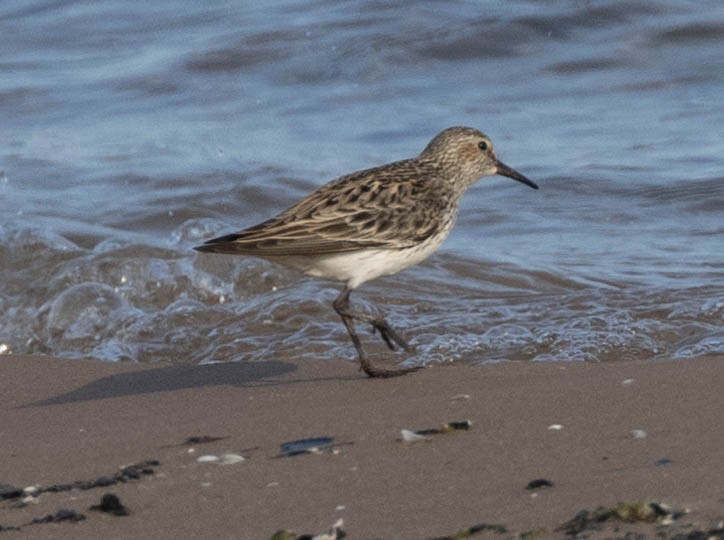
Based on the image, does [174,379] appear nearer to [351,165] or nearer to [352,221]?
[352,221]

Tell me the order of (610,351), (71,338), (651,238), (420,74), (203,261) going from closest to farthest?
1. (610,351)
2. (71,338)
3. (203,261)
4. (651,238)
5. (420,74)

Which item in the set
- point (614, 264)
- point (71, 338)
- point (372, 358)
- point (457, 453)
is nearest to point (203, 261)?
point (71, 338)

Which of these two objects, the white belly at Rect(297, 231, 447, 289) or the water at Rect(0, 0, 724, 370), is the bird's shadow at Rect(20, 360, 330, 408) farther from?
the water at Rect(0, 0, 724, 370)

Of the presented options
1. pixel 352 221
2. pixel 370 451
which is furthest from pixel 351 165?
pixel 370 451

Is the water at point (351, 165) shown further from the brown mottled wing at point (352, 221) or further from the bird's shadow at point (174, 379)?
the brown mottled wing at point (352, 221)

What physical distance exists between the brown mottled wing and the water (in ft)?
3.17

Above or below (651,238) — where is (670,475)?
above

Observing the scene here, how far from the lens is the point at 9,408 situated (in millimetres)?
6152

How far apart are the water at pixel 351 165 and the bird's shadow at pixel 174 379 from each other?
782 mm

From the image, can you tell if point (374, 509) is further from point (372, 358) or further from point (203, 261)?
point (203, 261)

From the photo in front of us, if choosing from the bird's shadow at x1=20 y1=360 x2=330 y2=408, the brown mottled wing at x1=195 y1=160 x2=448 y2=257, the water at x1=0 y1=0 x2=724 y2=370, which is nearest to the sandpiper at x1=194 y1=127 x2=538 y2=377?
the brown mottled wing at x1=195 y1=160 x2=448 y2=257

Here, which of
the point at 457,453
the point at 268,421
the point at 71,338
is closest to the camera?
the point at 457,453

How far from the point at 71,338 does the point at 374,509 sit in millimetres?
4039

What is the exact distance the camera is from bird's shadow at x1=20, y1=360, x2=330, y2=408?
20.9ft
